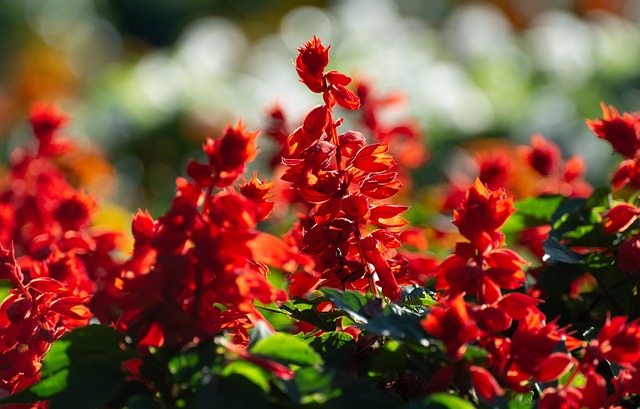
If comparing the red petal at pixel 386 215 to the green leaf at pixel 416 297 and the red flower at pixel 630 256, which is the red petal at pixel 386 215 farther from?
the red flower at pixel 630 256

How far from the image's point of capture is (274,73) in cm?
759

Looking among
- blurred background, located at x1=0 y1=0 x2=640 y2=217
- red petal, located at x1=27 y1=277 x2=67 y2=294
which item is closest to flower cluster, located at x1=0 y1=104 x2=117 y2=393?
red petal, located at x1=27 y1=277 x2=67 y2=294

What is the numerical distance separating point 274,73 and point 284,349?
264 inches

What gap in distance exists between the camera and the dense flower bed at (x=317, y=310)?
100 centimetres

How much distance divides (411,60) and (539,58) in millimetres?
1167

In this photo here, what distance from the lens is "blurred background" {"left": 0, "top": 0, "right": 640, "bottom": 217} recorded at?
627 centimetres

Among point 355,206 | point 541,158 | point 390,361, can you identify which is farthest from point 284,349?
point 541,158

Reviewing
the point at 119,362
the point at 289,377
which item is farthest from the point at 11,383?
the point at 289,377

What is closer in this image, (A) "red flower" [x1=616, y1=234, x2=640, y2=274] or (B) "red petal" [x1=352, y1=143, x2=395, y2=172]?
(B) "red petal" [x1=352, y1=143, x2=395, y2=172]

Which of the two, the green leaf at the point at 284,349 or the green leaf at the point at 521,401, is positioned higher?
the green leaf at the point at 284,349

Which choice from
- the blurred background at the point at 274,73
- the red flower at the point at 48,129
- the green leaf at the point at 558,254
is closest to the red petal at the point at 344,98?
the green leaf at the point at 558,254

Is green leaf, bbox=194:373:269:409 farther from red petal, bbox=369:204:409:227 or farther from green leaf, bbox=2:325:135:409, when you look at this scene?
red petal, bbox=369:204:409:227

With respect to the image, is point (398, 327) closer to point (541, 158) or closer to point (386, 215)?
point (386, 215)

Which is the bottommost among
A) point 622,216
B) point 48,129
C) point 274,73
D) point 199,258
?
point 274,73
